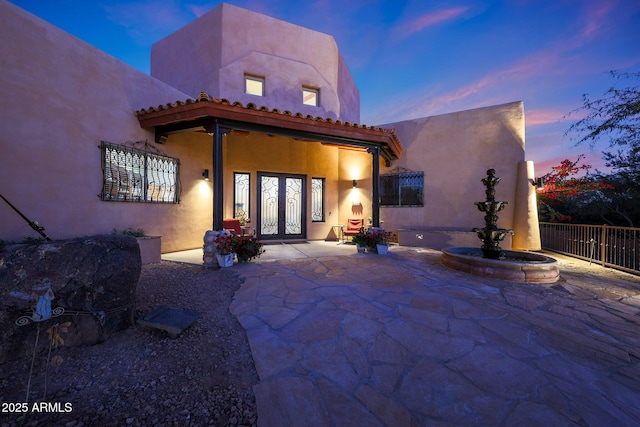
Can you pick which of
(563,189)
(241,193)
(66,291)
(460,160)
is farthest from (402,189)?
(66,291)

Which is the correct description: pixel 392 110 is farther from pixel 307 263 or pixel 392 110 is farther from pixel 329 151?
pixel 307 263

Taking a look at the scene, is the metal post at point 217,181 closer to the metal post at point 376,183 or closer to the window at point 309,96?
the metal post at point 376,183

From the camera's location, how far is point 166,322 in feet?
7.49

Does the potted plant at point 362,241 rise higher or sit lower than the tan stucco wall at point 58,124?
lower

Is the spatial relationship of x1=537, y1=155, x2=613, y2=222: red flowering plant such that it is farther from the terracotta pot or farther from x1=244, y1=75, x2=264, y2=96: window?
the terracotta pot

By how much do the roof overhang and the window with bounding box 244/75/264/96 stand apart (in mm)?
3657

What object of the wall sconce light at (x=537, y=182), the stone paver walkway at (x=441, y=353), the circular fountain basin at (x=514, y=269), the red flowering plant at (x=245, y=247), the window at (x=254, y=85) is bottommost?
the stone paver walkway at (x=441, y=353)

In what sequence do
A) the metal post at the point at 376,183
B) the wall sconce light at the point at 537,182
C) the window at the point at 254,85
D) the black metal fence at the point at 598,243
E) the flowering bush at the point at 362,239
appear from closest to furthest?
the black metal fence at the point at 598,243 → the flowering bush at the point at 362,239 → the metal post at the point at 376,183 → the wall sconce light at the point at 537,182 → the window at the point at 254,85

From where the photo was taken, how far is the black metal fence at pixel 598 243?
17.5 feet

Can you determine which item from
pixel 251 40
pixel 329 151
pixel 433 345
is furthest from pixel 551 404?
pixel 251 40

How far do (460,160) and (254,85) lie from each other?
764 centimetres

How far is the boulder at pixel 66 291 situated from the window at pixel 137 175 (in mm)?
3554

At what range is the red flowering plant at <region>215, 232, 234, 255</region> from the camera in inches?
185

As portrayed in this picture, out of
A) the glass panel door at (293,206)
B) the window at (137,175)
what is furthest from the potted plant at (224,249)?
the glass panel door at (293,206)
